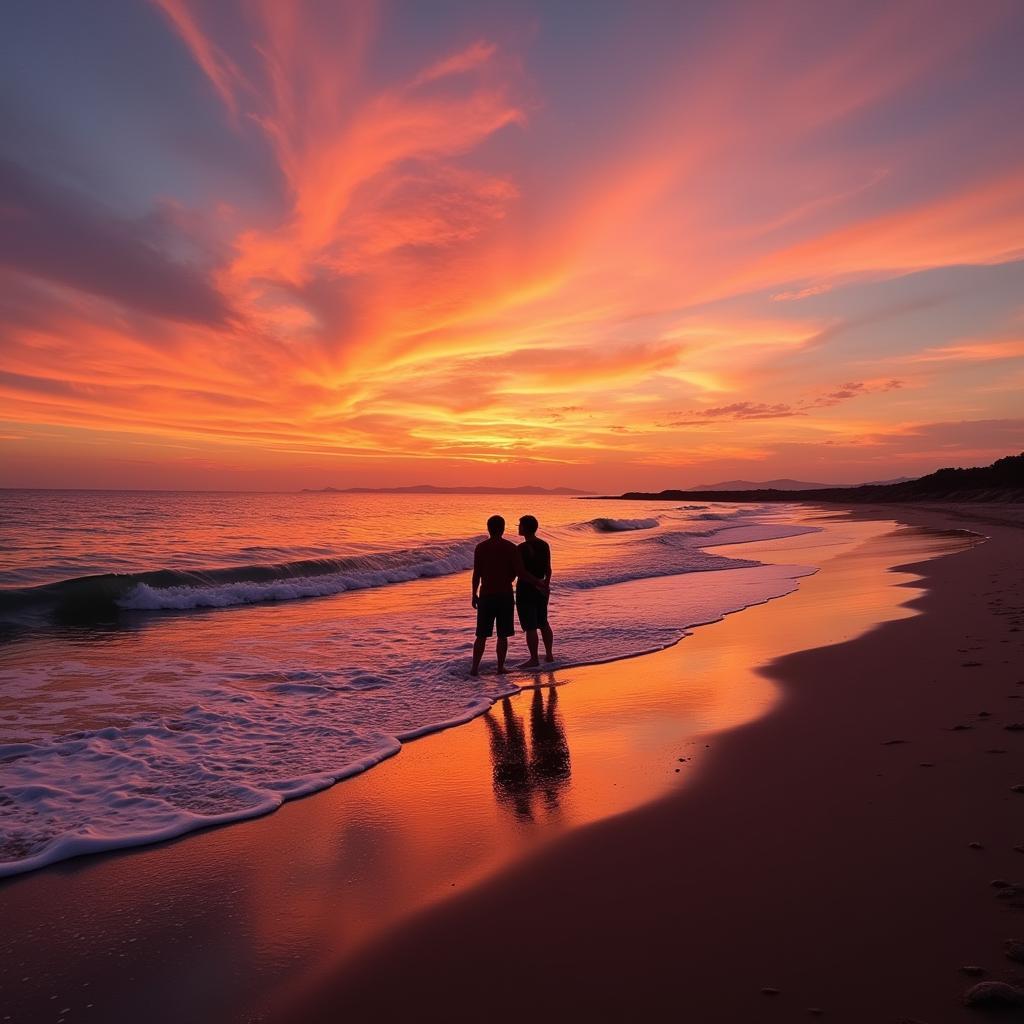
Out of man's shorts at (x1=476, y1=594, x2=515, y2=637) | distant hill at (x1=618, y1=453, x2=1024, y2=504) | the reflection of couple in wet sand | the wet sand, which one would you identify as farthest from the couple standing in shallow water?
distant hill at (x1=618, y1=453, x2=1024, y2=504)

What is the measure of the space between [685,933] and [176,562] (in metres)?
25.3

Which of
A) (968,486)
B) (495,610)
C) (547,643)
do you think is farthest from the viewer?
(968,486)

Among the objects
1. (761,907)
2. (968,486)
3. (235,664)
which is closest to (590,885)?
(761,907)

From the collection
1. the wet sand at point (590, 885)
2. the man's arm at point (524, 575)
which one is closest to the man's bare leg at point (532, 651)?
the man's arm at point (524, 575)

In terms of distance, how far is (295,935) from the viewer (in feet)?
11.5

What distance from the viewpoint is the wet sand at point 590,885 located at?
9.75 feet

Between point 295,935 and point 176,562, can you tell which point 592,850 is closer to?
point 295,935

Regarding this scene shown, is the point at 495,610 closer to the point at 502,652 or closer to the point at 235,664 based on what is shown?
the point at 502,652

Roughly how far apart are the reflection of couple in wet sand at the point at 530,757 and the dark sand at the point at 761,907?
75cm

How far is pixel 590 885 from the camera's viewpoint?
3822 mm

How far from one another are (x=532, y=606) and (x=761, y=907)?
674 centimetres

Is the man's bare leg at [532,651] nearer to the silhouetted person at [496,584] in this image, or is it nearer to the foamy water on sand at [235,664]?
the silhouetted person at [496,584]

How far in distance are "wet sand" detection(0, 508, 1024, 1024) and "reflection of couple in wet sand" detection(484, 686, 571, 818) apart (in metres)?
0.03

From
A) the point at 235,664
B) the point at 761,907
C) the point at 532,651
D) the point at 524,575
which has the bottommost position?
the point at 235,664
